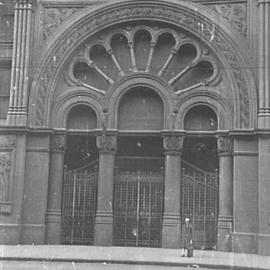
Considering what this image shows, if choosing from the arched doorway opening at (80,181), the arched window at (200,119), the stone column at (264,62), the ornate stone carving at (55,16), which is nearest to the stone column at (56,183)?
the arched doorway opening at (80,181)

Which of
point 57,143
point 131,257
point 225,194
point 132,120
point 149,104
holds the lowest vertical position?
point 131,257

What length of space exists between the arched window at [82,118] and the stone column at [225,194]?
5.51 meters

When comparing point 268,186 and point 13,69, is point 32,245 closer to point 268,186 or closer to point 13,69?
point 13,69

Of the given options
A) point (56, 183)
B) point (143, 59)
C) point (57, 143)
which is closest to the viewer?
point (56, 183)

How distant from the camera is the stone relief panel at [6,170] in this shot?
21328mm

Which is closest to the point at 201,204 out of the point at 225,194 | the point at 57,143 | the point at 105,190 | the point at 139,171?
the point at 225,194

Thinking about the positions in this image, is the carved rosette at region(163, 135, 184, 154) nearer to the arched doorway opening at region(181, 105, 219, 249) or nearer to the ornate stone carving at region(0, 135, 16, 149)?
the arched doorway opening at region(181, 105, 219, 249)

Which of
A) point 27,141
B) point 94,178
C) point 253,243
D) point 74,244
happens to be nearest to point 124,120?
point 94,178

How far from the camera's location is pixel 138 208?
2222 cm

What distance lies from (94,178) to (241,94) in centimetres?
697

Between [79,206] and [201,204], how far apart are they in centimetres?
507

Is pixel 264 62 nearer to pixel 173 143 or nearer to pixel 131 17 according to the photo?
pixel 173 143

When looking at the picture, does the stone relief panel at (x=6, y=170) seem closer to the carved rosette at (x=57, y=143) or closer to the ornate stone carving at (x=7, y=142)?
the ornate stone carving at (x=7, y=142)

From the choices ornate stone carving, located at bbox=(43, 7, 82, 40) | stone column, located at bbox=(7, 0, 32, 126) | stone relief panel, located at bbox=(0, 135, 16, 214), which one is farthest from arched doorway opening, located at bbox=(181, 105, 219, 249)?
stone relief panel, located at bbox=(0, 135, 16, 214)
